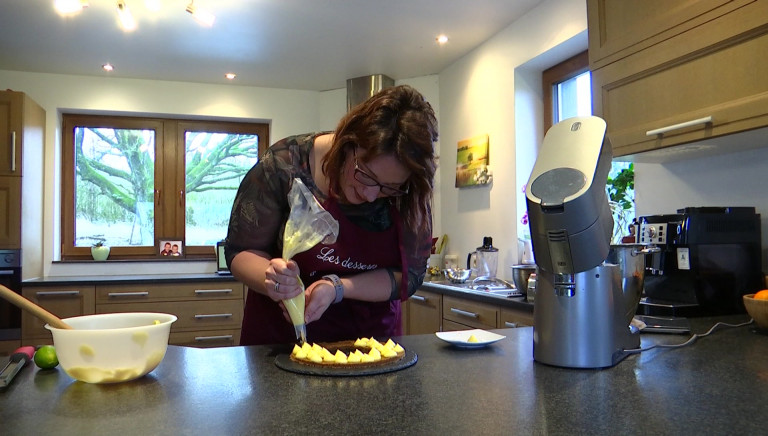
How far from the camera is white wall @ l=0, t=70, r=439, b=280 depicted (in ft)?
12.0

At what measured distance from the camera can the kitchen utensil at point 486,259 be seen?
3.01 metres

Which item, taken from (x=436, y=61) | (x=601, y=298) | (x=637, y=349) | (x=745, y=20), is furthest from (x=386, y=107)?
(x=436, y=61)

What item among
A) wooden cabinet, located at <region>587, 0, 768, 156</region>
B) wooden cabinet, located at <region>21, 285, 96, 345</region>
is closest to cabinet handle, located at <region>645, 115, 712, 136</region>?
wooden cabinet, located at <region>587, 0, 768, 156</region>

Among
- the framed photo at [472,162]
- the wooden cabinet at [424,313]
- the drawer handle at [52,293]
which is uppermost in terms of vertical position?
the framed photo at [472,162]

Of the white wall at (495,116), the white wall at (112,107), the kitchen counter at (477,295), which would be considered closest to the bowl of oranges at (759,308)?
the kitchen counter at (477,295)

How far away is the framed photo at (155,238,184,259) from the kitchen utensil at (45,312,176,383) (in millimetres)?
3322

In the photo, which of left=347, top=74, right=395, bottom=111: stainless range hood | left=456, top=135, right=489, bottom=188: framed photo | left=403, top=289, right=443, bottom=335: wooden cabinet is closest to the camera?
left=403, top=289, right=443, bottom=335: wooden cabinet

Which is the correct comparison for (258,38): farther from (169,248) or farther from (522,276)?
(522,276)

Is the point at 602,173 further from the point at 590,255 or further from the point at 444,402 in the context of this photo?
the point at 444,402

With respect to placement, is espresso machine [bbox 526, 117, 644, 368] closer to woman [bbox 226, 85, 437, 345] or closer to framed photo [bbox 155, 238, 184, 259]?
woman [bbox 226, 85, 437, 345]

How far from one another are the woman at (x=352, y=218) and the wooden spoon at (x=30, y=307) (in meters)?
0.39

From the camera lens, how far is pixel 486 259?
120 inches

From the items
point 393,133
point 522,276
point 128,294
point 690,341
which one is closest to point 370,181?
point 393,133

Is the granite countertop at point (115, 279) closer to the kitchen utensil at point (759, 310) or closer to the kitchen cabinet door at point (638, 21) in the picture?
the kitchen cabinet door at point (638, 21)
